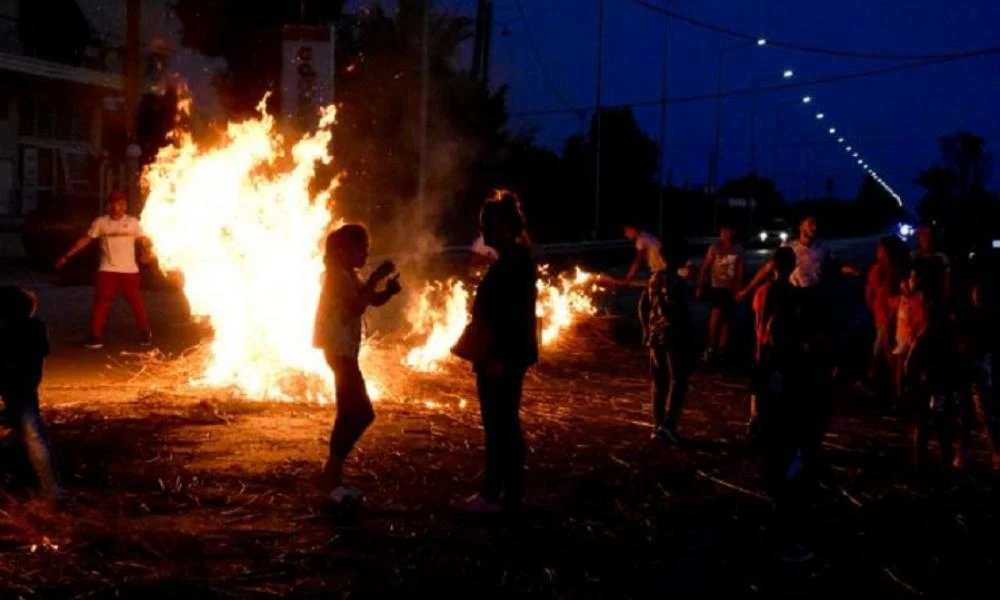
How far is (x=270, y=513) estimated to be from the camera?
7.16 meters

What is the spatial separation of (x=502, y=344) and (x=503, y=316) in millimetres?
164

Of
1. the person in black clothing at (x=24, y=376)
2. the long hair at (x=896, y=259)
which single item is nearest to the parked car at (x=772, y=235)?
the long hair at (x=896, y=259)

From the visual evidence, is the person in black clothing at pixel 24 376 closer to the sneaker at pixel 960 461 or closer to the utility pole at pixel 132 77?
the sneaker at pixel 960 461

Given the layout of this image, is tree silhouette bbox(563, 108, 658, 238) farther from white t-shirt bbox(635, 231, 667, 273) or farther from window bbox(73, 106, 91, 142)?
white t-shirt bbox(635, 231, 667, 273)

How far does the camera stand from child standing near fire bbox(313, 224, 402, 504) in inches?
286

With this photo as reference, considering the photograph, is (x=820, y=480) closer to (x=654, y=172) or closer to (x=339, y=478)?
(x=339, y=478)

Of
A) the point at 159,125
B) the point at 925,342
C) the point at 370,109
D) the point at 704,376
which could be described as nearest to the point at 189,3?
the point at 370,109

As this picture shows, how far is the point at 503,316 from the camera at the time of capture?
7121 mm

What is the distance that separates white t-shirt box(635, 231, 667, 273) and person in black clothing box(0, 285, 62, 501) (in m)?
4.66

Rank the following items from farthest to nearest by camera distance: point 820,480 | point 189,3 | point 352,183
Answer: point 189,3, point 352,183, point 820,480

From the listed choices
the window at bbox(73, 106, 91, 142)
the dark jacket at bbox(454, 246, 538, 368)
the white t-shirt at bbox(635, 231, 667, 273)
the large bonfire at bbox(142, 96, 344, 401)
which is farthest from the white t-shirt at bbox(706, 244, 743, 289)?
the window at bbox(73, 106, 91, 142)

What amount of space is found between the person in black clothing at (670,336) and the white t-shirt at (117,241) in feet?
23.8

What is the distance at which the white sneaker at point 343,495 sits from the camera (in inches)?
286

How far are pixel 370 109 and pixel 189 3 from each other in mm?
6427
